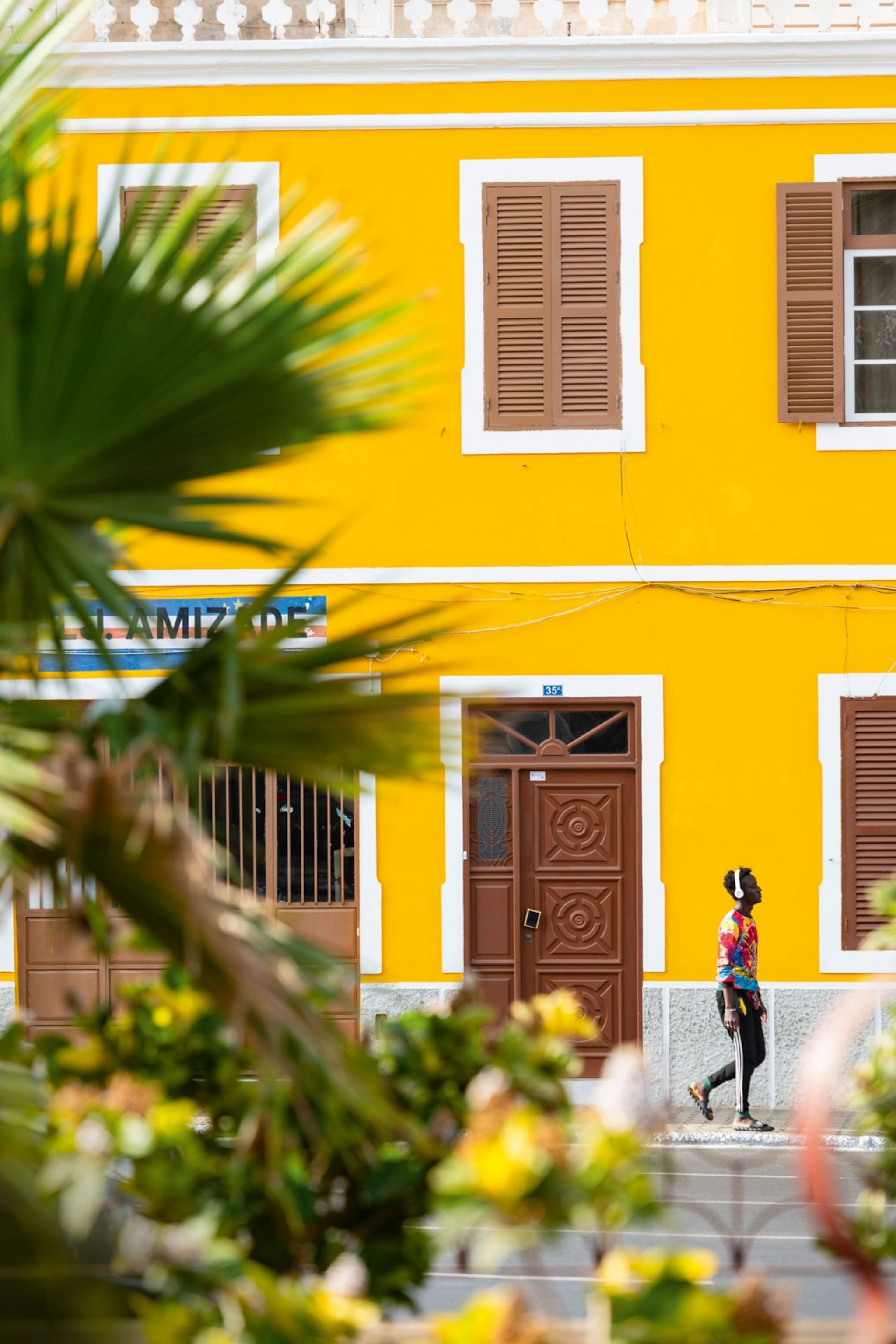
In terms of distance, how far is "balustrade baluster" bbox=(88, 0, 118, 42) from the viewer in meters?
12.3

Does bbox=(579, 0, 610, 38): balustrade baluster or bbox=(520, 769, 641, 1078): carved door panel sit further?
bbox=(520, 769, 641, 1078): carved door panel

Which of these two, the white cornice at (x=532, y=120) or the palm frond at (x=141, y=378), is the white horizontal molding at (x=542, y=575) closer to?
the white cornice at (x=532, y=120)

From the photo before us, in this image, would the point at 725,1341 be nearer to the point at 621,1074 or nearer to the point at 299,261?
the point at 621,1074

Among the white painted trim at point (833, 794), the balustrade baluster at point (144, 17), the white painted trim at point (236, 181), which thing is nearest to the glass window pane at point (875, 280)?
the white painted trim at point (833, 794)

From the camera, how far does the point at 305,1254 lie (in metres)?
3.30

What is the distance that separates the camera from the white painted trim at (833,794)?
12188mm

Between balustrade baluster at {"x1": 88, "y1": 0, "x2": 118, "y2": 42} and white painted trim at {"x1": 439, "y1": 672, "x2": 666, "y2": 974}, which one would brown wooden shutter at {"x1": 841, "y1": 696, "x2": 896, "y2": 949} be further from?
balustrade baluster at {"x1": 88, "y1": 0, "x2": 118, "y2": 42}

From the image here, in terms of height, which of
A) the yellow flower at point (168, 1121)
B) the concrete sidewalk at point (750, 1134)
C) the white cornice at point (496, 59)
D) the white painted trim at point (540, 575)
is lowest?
the concrete sidewalk at point (750, 1134)

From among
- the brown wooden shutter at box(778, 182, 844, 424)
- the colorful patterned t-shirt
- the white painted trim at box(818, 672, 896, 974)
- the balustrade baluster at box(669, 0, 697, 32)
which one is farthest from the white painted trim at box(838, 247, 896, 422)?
the colorful patterned t-shirt

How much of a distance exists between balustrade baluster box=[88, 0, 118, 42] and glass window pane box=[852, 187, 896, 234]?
5499mm

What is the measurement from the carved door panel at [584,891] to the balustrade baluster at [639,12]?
534cm

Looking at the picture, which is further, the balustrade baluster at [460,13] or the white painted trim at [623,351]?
the white painted trim at [623,351]

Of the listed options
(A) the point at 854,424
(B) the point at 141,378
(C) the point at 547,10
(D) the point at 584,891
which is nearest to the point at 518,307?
(C) the point at 547,10

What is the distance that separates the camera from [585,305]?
12.5 m
